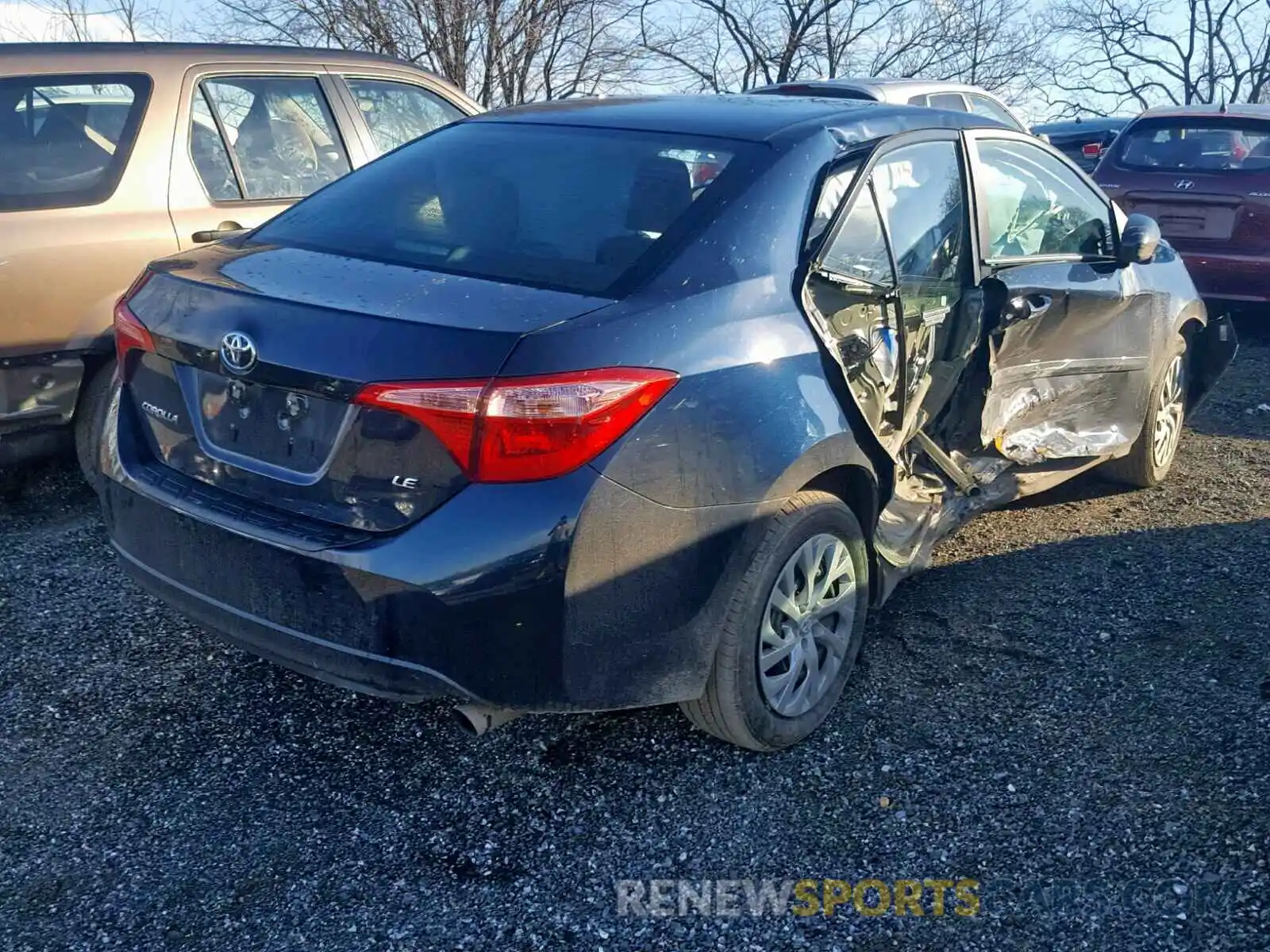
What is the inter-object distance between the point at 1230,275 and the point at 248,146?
634cm

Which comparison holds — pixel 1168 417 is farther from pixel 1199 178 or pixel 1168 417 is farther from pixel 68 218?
pixel 68 218

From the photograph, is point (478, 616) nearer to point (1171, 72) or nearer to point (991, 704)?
point (991, 704)

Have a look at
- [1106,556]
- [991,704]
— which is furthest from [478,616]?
[1106,556]

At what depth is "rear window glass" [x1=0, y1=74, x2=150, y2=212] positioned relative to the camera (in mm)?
4531

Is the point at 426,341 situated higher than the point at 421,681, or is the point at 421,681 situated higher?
the point at 426,341

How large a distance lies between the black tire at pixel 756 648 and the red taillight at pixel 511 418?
2.02 feet

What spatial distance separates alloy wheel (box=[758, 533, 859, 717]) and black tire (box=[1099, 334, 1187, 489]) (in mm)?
2242

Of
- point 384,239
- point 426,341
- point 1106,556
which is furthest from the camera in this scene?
point 1106,556

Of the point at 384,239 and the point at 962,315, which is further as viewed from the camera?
the point at 962,315

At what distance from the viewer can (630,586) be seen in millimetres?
2699

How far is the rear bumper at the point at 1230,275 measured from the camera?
805cm

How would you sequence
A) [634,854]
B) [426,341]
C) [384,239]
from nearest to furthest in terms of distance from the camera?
[426,341] < [634,854] < [384,239]

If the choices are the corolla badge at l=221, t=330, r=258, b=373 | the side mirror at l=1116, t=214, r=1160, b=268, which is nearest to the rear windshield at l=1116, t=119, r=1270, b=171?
the side mirror at l=1116, t=214, r=1160, b=268

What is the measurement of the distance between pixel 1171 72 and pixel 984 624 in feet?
111
